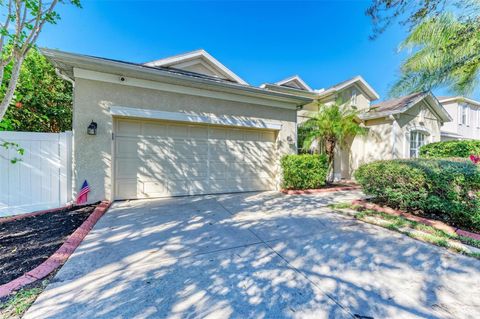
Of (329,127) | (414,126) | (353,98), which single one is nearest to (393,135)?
(414,126)

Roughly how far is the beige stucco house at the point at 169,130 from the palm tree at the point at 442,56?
9.01 ft

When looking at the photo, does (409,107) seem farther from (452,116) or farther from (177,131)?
(452,116)

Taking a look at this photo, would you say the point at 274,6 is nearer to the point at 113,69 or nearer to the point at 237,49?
the point at 237,49

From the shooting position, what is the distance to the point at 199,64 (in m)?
10.5

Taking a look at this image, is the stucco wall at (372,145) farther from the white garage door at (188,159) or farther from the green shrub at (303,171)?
the white garage door at (188,159)

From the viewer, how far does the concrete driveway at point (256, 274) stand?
2.00 metres

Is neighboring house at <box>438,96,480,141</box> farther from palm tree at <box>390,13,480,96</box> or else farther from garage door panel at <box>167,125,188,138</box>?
garage door panel at <box>167,125,188,138</box>

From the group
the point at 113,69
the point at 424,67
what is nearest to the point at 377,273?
the point at 113,69

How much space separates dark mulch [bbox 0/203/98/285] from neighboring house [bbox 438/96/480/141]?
22.9 metres

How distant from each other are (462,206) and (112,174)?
794cm

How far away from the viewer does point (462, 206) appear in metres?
4.04

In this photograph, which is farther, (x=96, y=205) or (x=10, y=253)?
(x=96, y=205)

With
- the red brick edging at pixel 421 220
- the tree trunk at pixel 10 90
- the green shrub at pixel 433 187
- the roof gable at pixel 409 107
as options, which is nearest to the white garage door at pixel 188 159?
the tree trunk at pixel 10 90

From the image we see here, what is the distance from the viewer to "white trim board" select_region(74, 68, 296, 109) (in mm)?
5422
